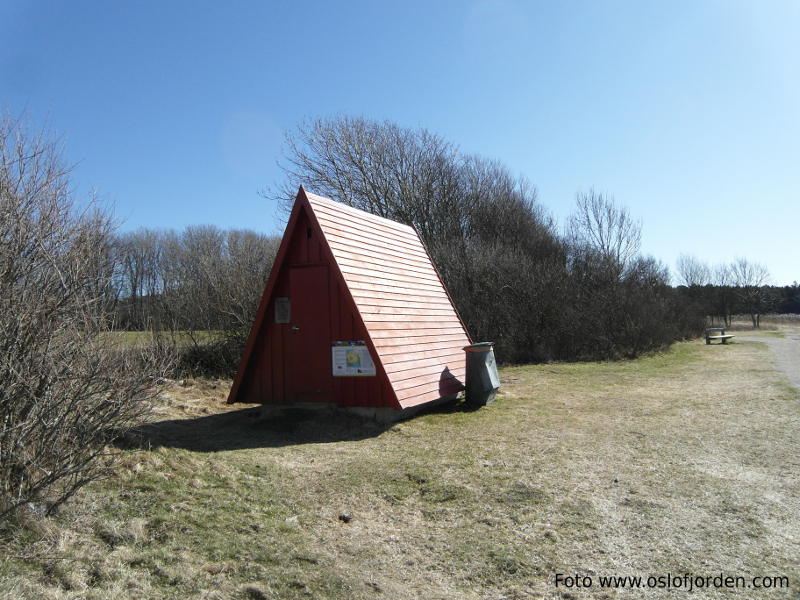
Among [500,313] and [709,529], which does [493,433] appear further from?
[500,313]

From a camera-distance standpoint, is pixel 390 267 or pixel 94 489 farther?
pixel 390 267

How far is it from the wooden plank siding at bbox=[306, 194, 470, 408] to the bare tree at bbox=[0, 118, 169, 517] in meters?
4.51

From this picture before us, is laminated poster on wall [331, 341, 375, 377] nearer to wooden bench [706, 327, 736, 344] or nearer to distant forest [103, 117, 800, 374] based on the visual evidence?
distant forest [103, 117, 800, 374]

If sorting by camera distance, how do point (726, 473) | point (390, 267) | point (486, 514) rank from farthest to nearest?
1. point (390, 267)
2. point (726, 473)
3. point (486, 514)

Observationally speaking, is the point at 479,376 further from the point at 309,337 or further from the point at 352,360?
the point at 309,337

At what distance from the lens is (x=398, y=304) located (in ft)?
34.2

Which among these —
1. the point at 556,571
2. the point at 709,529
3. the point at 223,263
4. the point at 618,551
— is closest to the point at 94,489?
the point at 556,571

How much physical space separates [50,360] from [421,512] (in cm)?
335

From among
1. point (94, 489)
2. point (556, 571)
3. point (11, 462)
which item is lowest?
point (556, 571)

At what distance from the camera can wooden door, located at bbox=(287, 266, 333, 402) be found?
9.59 m

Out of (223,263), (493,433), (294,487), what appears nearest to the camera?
(294,487)

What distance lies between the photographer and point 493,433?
27.7ft

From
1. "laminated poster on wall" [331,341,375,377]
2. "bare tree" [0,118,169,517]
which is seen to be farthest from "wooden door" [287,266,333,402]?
"bare tree" [0,118,169,517]

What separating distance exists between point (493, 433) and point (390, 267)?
4.13 metres
